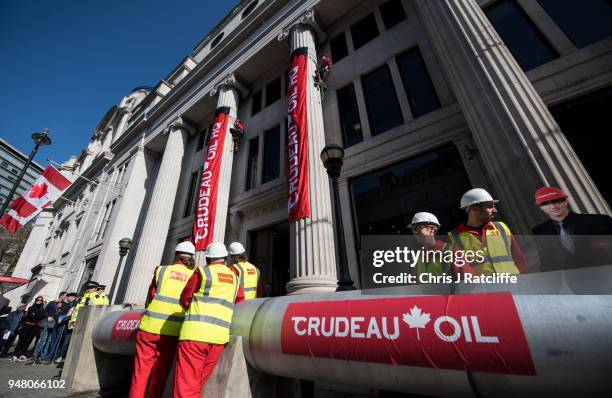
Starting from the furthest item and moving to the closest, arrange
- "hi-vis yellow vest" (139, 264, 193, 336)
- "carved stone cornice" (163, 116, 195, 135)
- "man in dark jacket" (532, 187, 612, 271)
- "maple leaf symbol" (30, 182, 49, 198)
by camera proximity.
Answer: "carved stone cornice" (163, 116, 195, 135)
"maple leaf symbol" (30, 182, 49, 198)
"hi-vis yellow vest" (139, 264, 193, 336)
"man in dark jacket" (532, 187, 612, 271)

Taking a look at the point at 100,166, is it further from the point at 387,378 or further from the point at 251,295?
the point at 387,378

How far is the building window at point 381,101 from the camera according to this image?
8.47 meters

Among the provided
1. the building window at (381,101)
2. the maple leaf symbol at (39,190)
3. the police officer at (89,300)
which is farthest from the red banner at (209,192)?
the maple leaf symbol at (39,190)

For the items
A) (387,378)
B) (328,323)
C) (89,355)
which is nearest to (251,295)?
(328,323)

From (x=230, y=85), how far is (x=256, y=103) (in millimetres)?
1618

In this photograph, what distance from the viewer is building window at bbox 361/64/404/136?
8.47 meters

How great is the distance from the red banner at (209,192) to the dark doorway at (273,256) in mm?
1976

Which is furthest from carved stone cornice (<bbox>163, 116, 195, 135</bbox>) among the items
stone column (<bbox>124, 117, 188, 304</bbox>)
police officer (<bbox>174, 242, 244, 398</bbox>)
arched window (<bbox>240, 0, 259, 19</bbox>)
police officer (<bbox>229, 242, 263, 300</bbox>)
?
police officer (<bbox>174, 242, 244, 398</bbox>)

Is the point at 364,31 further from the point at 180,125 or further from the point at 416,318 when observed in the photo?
the point at 180,125

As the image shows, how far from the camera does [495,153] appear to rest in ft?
15.5

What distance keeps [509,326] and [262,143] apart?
11755mm

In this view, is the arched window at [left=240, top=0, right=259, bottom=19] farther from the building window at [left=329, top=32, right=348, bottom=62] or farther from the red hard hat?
the red hard hat

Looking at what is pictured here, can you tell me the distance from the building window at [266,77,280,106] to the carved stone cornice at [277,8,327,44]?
94.3 inches

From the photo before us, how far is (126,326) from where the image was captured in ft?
14.1
